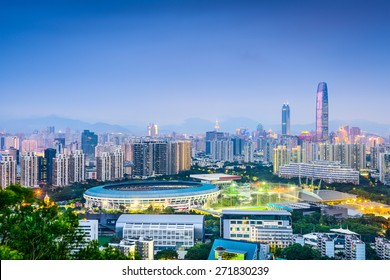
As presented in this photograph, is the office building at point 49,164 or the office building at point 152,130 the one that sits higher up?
the office building at point 152,130

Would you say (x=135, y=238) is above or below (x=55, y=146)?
below

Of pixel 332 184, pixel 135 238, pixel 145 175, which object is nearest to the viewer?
pixel 135 238

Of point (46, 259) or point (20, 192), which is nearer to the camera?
point (46, 259)

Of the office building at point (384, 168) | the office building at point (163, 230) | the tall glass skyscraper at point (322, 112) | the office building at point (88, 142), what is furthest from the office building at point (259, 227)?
the office building at point (384, 168)

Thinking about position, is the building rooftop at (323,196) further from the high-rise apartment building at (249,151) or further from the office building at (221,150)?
the office building at (221,150)

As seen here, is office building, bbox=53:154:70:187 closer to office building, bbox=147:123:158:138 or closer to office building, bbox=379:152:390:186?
office building, bbox=147:123:158:138

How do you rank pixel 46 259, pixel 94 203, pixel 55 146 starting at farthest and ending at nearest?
pixel 94 203 → pixel 55 146 → pixel 46 259
